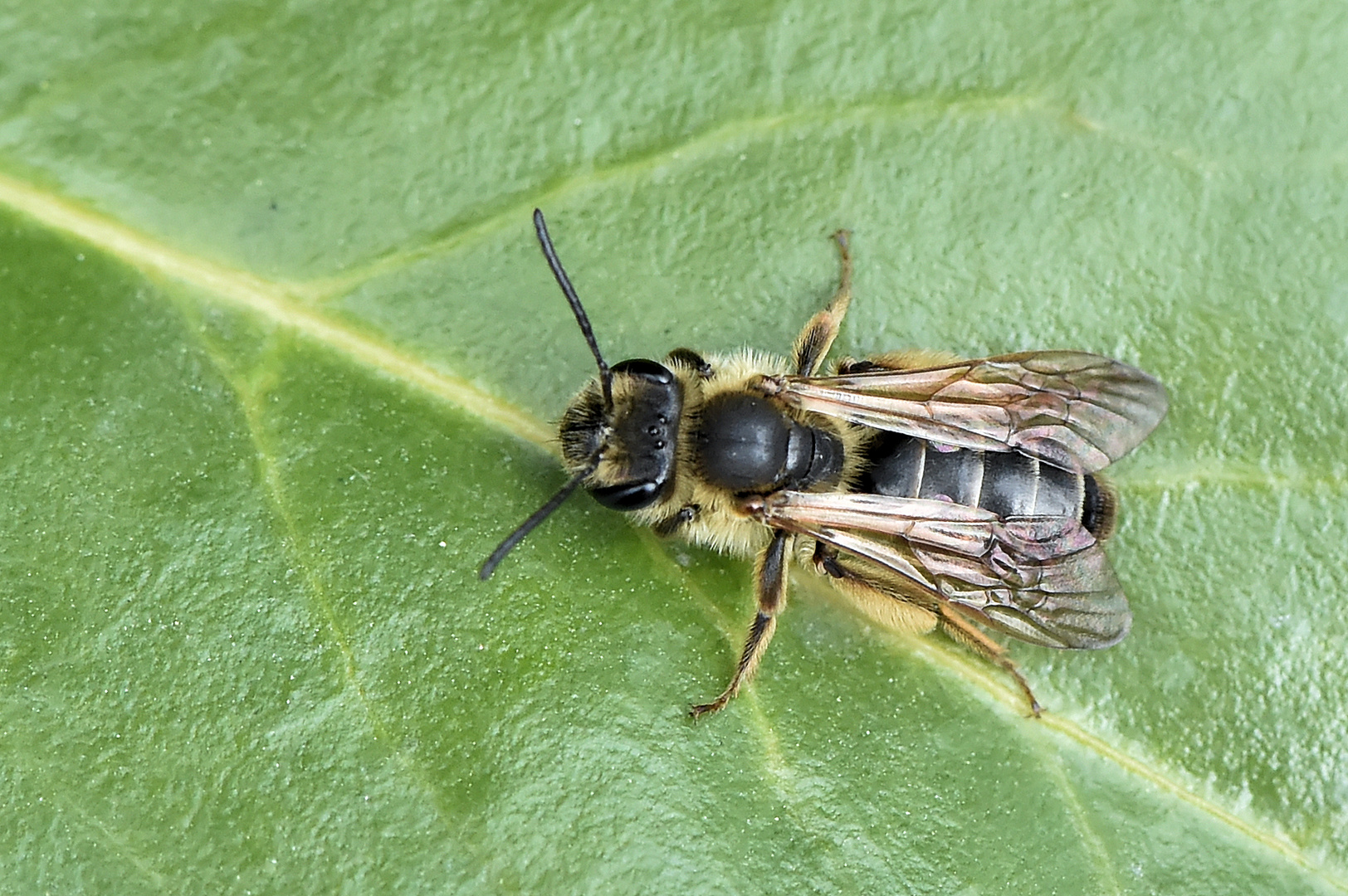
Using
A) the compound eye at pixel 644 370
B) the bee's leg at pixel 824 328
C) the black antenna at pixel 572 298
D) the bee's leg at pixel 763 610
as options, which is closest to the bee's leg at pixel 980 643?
the bee's leg at pixel 763 610

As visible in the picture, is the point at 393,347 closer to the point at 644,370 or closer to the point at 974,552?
the point at 644,370

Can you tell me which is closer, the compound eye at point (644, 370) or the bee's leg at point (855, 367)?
the compound eye at point (644, 370)

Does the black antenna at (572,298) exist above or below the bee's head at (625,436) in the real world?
above

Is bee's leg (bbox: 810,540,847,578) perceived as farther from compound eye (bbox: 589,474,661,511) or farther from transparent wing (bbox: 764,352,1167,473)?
compound eye (bbox: 589,474,661,511)

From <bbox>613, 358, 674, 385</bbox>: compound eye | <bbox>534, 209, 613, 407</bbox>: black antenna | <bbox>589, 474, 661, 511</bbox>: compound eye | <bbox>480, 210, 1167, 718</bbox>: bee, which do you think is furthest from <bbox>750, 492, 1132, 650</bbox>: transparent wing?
<bbox>534, 209, 613, 407</bbox>: black antenna

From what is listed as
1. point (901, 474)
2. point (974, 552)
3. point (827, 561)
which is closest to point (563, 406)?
point (827, 561)

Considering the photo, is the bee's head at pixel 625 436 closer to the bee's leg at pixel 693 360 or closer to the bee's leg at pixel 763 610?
the bee's leg at pixel 693 360

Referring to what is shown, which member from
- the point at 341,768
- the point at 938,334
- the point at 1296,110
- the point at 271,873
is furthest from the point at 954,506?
the point at 271,873
